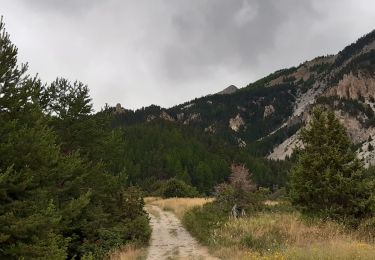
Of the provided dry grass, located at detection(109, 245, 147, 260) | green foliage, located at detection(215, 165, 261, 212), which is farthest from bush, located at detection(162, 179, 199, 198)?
dry grass, located at detection(109, 245, 147, 260)

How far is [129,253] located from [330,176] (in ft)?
29.0

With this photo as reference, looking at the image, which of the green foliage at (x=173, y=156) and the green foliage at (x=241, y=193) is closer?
the green foliage at (x=241, y=193)

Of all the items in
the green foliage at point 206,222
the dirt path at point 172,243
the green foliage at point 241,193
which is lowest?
the dirt path at point 172,243

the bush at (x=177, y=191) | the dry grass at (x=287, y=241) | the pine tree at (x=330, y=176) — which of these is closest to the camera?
the dry grass at (x=287, y=241)

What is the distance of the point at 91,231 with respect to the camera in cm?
2195

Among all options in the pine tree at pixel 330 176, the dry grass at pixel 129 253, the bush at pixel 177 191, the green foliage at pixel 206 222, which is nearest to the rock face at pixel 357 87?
the bush at pixel 177 191

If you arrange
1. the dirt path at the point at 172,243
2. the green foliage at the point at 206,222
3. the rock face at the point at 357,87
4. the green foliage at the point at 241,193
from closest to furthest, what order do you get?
1. the dirt path at the point at 172,243
2. the green foliage at the point at 206,222
3. the green foliage at the point at 241,193
4. the rock face at the point at 357,87

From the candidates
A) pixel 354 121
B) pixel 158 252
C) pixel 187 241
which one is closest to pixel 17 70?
pixel 158 252

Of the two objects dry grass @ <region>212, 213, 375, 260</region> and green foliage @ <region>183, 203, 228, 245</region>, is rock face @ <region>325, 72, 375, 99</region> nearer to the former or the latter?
green foliage @ <region>183, 203, 228, 245</region>

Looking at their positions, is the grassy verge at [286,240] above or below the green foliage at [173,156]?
below

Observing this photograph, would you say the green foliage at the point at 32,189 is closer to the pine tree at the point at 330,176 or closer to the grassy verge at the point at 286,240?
the grassy verge at the point at 286,240

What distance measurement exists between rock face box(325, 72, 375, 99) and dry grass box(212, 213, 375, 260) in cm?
18433

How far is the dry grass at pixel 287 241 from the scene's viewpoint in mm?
12094

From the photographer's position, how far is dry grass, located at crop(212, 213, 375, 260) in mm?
12094
